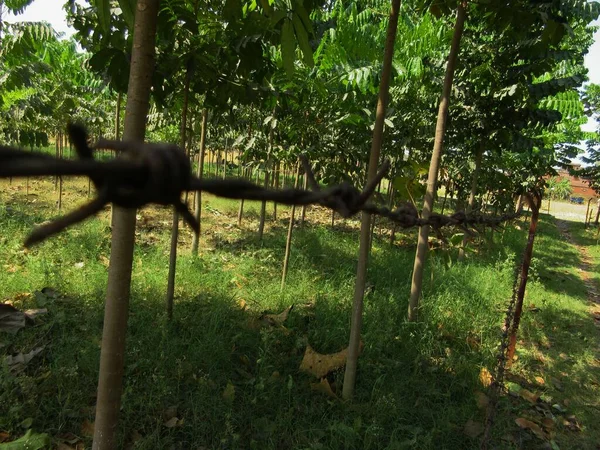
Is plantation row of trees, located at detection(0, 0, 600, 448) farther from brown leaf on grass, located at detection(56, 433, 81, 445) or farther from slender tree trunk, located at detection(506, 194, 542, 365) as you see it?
brown leaf on grass, located at detection(56, 433, 81, 445)

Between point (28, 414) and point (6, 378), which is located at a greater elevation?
point (6, 378)

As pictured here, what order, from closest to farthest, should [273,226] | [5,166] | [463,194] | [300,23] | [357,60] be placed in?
[5,166] < [300,23] < [357,60] < [273,226] < [463,194]

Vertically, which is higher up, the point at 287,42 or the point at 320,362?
the point at 287,42

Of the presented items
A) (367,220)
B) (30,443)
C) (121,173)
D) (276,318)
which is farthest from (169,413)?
(121,173)

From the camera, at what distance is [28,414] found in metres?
2.64

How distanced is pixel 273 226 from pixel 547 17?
7447mm

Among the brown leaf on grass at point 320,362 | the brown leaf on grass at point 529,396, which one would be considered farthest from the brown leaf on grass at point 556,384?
the brown leaf on grass at point 320,362

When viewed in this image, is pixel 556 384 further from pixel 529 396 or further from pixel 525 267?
pixel 525 267

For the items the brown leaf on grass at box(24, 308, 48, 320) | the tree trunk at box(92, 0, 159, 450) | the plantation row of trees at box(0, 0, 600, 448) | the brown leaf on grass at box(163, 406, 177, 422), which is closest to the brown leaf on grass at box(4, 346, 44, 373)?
the brown leaf on grass at box(24, 308, 48, 320)

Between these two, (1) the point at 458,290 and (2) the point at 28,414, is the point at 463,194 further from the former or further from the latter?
(2) the point at 28,414

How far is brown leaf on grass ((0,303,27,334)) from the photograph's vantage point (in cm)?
339

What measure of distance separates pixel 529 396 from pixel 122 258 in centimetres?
395

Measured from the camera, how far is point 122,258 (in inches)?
62.4

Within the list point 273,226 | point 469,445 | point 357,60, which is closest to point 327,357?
point 469,445
